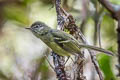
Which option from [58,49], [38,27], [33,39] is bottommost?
[58,49]

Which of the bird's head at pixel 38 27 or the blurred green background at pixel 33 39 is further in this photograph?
the blurred green background at pixel 33 39

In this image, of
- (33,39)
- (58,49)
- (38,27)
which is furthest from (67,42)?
(33,39)

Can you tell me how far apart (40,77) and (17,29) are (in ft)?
5.99

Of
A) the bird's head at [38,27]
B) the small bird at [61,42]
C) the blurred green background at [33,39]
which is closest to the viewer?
the small bird at [61,42]

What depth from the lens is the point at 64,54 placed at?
332 cm

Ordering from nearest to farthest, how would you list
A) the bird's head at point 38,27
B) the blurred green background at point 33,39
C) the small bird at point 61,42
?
the small bird at point 61,42 < the bird's head at point 38,27 < the blurred green background at point 33,39

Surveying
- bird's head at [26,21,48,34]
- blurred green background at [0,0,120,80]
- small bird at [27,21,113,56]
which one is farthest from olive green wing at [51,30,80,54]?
blurred green background at [0,0,120,80]

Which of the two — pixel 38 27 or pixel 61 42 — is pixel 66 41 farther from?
pixel 38 27

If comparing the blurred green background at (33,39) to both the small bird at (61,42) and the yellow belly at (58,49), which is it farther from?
the yellow belly at (58,49)

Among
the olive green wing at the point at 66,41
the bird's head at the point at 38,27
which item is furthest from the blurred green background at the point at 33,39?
the olive green wing at the point at 66,41

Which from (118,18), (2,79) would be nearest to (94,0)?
(118,18)

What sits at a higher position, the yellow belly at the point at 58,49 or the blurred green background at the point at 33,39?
the blurred green background at the point at 33,39

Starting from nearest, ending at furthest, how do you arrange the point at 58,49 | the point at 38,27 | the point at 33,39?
the point at 58,49, the point at 38,27, the point at 33,39

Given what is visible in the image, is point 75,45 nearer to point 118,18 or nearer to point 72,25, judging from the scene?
point 72,25
